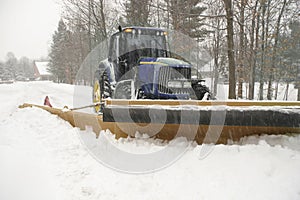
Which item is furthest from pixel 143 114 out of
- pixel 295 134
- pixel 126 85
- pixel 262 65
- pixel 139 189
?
pixel 262 65

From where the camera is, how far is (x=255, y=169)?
2170 mm

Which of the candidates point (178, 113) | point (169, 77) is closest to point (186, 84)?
point (169, 77)

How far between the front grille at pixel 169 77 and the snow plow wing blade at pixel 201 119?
4.60 feet

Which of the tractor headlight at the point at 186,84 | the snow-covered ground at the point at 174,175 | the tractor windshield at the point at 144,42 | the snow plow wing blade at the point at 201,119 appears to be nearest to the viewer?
the snow-covered ground at the point at 174,175

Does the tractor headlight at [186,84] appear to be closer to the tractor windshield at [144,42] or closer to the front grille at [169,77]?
the front grille at [169,77]

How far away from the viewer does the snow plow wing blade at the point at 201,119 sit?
240 centimetres

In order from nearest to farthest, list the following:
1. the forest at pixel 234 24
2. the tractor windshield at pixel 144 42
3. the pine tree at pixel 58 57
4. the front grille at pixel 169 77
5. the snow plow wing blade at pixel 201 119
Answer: the snow plow wing blade at pixel 201 119 → the front grille at pixel 169 77 → the tractor windshield at pixel 144 42 → the forest at pixel 234 24 → the pine tree at pixel 58 57

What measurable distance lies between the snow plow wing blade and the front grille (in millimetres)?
1402

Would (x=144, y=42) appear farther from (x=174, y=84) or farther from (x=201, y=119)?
(x=201, y=119)

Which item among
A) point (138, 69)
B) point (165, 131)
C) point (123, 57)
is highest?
point (123, 57)

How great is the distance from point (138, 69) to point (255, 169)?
281cm

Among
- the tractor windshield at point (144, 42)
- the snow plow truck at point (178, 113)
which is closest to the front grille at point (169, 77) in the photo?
the snow plow truck at point (178, 113)

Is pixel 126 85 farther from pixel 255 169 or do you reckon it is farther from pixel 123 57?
pixel 255 169

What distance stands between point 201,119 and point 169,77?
1866mm
